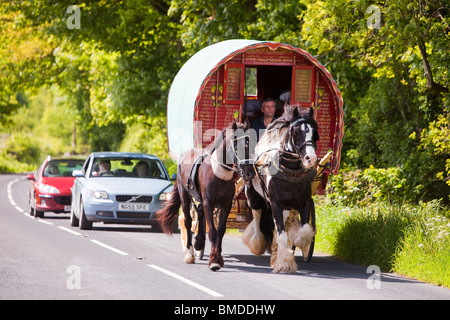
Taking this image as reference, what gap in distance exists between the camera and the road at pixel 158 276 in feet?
31.1

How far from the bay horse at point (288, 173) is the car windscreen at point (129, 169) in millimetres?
6850

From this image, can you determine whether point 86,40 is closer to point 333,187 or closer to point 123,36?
point 123,36

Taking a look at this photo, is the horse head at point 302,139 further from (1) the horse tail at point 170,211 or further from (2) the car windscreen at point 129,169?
(2) the car windscreen at point 129,169

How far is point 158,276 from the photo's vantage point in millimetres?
10938

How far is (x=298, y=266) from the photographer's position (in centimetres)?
1248

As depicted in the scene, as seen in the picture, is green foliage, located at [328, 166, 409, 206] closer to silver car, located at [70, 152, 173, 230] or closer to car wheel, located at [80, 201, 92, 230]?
silver car, located at [70, 152, 173, 230]

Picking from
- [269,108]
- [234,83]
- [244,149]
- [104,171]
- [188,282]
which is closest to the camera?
[188,282]

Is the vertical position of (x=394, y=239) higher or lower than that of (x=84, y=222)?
higher

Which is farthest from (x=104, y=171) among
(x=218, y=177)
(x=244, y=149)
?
(x=244, y=149)

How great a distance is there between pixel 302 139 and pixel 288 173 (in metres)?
0.59

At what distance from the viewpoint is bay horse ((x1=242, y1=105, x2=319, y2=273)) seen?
11.4 meters

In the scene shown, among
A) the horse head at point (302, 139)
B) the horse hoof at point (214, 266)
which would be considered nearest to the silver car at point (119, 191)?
the horse hoof at point (214, 266)

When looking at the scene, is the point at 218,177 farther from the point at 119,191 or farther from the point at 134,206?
the point at 119,191
